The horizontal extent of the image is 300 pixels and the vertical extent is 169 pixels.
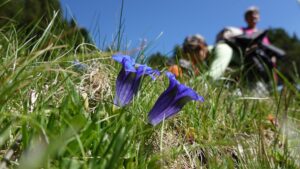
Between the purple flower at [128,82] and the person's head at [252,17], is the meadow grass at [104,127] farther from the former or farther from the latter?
the person's head at [252,17]

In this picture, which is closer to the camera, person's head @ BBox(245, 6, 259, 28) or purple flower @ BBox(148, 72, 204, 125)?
purple flower @ BBox(148, 72, 204, 125)

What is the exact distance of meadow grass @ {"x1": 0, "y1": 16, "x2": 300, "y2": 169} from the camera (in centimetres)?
126

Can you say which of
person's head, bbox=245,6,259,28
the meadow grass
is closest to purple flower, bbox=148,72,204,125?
the meadow grass

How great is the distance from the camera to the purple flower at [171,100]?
1660mm

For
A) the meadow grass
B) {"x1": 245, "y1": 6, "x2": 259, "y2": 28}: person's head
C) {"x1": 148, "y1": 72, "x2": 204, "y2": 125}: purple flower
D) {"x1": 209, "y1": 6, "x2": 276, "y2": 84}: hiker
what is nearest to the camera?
the meadow grass

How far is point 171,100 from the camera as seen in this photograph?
1.67 metres

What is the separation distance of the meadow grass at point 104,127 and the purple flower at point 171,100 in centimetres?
4

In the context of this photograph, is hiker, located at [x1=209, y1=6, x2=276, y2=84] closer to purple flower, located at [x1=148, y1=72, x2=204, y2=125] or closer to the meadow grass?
the meadow grass

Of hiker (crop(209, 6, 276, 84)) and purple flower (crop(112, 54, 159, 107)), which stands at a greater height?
hiker (crop(209, 6, 276, 84))

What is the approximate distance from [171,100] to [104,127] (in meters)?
0.28

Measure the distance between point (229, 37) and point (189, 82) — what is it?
111 inches

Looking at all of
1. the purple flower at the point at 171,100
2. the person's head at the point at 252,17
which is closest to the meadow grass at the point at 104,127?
the purple flower at the point at 171,100

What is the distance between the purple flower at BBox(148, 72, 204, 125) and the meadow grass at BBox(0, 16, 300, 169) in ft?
0.14

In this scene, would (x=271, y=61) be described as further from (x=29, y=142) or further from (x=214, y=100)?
(x=29, y=142)
